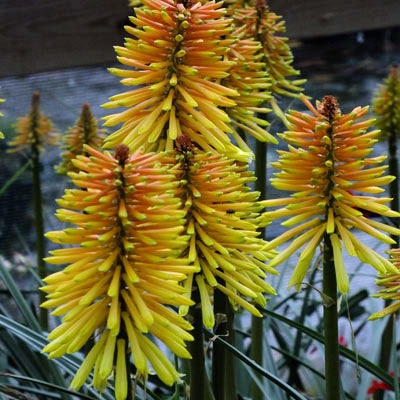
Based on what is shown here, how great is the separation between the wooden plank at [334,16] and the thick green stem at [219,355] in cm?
162

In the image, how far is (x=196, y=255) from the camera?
32.4 inches

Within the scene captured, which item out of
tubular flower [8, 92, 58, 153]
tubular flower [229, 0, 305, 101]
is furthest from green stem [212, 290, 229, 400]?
tubular flower [8, 92, 58, 153]

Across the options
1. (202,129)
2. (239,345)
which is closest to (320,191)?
(202,129)

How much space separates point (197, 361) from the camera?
0.80 m

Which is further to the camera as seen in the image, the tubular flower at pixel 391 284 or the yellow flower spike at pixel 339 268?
the tubular flower at pixel 391 284

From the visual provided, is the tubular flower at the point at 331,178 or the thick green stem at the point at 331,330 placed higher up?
the tubular flower at the point at 331,178

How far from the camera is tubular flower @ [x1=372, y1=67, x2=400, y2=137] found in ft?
5.86

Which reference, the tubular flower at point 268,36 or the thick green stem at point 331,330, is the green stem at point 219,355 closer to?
the thick green stem at point 331,330

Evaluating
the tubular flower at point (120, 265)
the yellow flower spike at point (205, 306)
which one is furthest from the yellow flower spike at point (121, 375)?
the yellow flower spike at point (205, 306)

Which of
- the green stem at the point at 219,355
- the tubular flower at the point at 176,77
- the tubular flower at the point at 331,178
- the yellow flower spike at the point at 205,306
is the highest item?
the tubular flower at the point at 176,77

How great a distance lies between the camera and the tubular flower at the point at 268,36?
4.27 ft

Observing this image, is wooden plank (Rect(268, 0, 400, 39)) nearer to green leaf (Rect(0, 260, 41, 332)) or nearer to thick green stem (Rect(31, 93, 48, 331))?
thick green stem (Rect(31, 93, 48, 331))

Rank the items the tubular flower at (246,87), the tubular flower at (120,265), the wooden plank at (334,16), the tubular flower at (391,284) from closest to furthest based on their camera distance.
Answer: the tubular flower at (120,265) → the tubular flower at (391,284) → the tubular flower at (246,87) → the wooden plank at (334,16)

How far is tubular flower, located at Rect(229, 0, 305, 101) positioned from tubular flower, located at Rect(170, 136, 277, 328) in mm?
520
